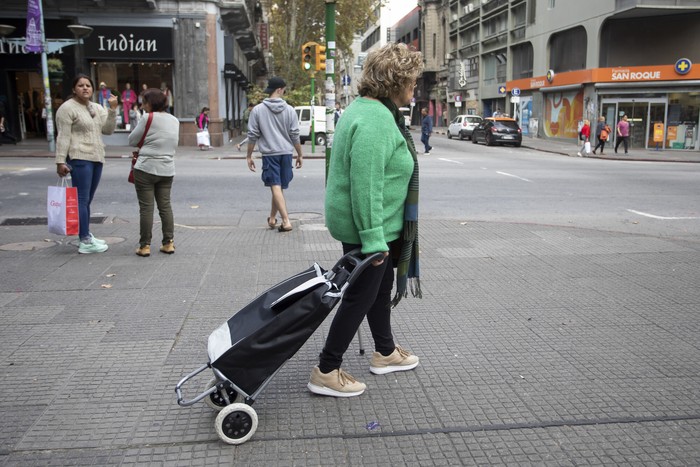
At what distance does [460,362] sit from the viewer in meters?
4.05

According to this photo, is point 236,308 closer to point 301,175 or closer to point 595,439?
point 595,439

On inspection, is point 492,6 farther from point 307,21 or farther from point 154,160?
point 154,160

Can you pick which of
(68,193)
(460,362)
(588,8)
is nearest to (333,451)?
(460,362)

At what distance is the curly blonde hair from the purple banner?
20708 mm

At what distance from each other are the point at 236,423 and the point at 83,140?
4634 millimetres

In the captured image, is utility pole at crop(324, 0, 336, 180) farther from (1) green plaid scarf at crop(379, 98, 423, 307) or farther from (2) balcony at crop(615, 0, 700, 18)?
(2) balcony at crop(615, 0, 700, 18)

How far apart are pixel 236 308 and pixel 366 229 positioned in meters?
2.17

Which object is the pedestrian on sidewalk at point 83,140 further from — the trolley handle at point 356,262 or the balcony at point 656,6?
the balcony at point 656,6

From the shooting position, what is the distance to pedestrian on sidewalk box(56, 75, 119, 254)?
21.6 ft

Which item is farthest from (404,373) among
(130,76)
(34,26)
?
(130,76)

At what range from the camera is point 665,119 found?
2966cm

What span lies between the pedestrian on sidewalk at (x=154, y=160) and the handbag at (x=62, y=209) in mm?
706

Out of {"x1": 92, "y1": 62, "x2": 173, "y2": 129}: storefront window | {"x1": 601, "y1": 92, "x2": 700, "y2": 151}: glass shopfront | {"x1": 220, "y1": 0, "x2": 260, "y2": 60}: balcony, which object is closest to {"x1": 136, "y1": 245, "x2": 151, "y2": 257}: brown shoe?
{"x1": 92, "y1": 62, "x2": 173, "y2": 129}: storefront window

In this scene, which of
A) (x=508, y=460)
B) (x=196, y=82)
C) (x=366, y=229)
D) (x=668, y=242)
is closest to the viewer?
(x=508, y=460)
